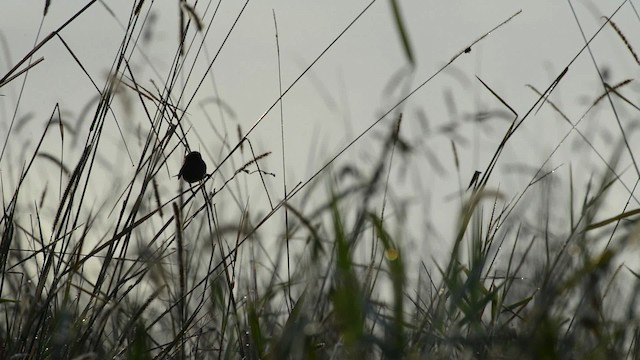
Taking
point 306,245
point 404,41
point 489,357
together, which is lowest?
point 489,357

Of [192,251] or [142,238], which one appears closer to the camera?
[192,251]

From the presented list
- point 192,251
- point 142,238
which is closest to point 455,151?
point 192,251

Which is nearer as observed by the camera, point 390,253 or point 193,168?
point 390,253

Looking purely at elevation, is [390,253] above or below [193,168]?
below

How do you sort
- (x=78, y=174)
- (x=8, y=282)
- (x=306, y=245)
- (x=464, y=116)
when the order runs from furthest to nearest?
(x=464, y=116) → (x=8, y=282) → (x=306, y=245) → (x=78, y=174)

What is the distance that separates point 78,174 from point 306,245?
1.79 feet

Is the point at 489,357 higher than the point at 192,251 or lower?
lower

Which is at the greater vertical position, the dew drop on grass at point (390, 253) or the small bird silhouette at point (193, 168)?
the small bird silhouette at point (193, 168)

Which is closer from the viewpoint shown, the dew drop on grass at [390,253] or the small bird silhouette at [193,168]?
the dew drop on grass at [390,253]

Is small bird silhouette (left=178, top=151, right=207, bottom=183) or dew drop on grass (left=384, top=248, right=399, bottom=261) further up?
small bird silhouette (left=178, top=151, right=207, bottom=183)

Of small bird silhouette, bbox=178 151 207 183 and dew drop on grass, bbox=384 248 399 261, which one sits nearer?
dew drop on grass, bbox=384 248 399 261

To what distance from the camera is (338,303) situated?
117 centimetres

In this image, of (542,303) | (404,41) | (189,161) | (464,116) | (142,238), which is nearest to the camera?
(404,41)

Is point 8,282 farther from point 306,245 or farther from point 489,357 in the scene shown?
point 489,357
